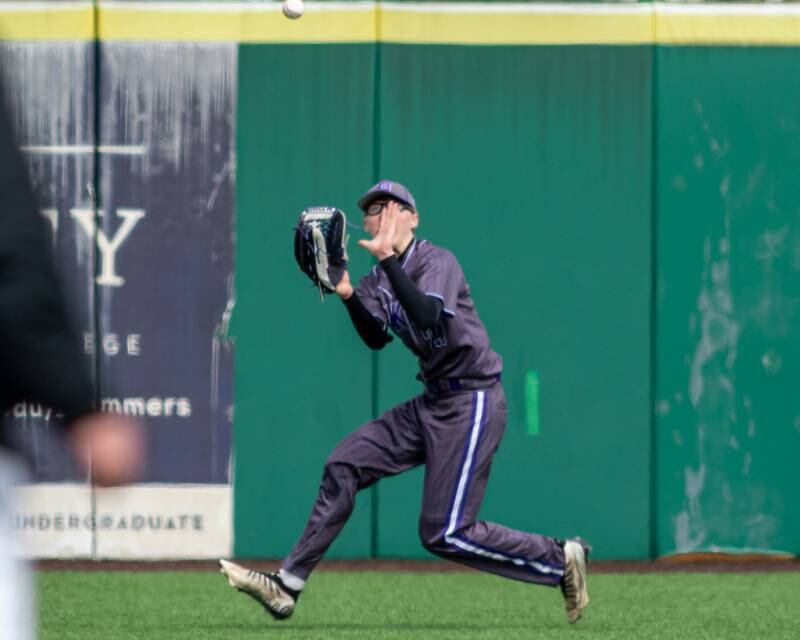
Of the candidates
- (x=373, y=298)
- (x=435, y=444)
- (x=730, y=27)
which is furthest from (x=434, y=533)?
(x=730, y=27)

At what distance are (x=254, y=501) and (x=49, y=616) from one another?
2438 mm

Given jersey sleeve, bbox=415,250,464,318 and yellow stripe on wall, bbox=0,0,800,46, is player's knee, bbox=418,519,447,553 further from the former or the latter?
yellow stripe on wall, bbox=0,0,800,46

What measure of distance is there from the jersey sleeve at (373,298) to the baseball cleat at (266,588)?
3.61ft

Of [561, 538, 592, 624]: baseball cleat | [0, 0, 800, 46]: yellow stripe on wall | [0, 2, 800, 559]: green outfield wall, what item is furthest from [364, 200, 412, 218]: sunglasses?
[0, 0, 800, 46]: yellow stripe on wall

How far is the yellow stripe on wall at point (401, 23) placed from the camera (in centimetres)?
1033

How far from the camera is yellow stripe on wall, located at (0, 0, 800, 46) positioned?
1033 centimetres

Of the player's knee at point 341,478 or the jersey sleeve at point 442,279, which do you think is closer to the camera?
the jersey sleeve at point 442,279

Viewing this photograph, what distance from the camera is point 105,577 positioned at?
9.73 metres

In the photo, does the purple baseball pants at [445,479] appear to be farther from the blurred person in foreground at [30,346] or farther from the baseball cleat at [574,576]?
the blurred person in foreground at [30,346]

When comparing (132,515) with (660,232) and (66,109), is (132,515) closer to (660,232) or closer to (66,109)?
(66,109)

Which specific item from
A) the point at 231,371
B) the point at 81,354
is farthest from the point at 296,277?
the point at 81,354

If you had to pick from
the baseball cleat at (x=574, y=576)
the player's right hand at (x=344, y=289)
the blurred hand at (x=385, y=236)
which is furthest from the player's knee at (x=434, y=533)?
the blurred hand at (x=385, y=236)

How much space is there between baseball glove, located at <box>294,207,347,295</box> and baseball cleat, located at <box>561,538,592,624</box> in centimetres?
143

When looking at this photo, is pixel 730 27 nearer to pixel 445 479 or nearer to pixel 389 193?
pixel 389 193
